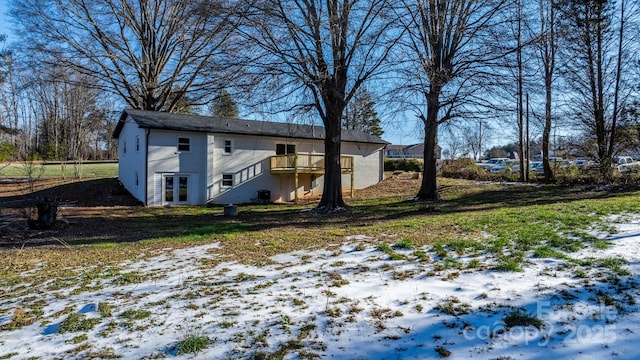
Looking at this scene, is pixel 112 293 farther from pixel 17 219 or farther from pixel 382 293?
pixel 17 219

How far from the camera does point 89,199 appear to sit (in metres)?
20.5

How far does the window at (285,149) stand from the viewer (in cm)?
2261

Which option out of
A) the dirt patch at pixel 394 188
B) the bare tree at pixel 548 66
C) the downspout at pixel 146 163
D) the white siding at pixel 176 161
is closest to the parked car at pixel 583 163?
the bare tree at pixel 548 66

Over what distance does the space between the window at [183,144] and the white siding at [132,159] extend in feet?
5.66

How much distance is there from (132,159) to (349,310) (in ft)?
69.4

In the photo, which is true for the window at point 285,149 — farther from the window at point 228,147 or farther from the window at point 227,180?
the window at point 227,180

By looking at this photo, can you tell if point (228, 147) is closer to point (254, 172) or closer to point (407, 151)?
point (254, 172)

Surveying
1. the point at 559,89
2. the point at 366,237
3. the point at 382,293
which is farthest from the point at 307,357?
the point at 559,89

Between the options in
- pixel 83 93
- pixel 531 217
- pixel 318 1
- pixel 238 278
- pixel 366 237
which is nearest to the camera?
pixel 238 278

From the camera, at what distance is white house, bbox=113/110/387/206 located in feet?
62.5

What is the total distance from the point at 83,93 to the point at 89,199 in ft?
65.9

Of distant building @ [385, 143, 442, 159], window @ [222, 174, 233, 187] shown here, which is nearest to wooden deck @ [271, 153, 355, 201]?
window @ [222, 174, 233, 187]

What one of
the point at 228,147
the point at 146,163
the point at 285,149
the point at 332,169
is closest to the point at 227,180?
the point at 228,147

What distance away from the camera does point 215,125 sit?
20.8 metres
